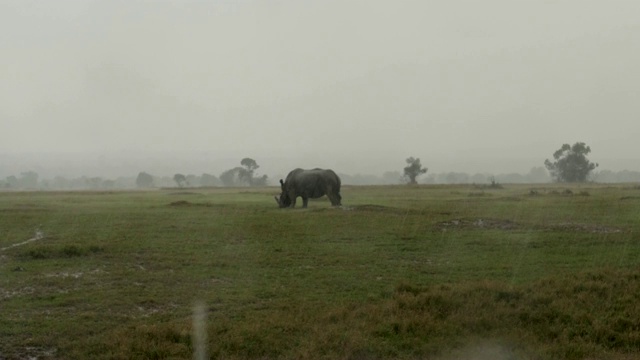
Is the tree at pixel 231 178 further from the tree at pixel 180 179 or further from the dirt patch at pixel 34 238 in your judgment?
the dirt patch at pixel 34 238

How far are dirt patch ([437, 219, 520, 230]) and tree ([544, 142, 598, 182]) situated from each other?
62383mm

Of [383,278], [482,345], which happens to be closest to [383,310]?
[482,345]

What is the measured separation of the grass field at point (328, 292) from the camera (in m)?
8.75

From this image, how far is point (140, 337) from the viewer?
8883mm

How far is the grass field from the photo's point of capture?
875 centimetres

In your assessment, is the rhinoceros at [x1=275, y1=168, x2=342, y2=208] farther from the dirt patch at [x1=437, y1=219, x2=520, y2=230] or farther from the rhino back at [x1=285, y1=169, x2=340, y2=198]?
the dirt patch at [x1=437, y1=219, x2=520, y2=230]

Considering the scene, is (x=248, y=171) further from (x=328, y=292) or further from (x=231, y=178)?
(x=328, y=292)

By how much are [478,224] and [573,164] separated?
211 ft

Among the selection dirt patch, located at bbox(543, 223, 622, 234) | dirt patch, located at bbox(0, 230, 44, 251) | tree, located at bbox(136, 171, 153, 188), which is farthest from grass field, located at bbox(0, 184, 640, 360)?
tree, located at bbox(136, 171, 153, 188)

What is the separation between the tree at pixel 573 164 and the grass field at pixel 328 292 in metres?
62.4

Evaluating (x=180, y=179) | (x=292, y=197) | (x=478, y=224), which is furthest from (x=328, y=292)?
(x=180, y=179)

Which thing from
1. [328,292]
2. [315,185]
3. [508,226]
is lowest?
[328,292]

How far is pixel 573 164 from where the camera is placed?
80.9 m

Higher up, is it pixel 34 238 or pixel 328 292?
pixel 34 238
